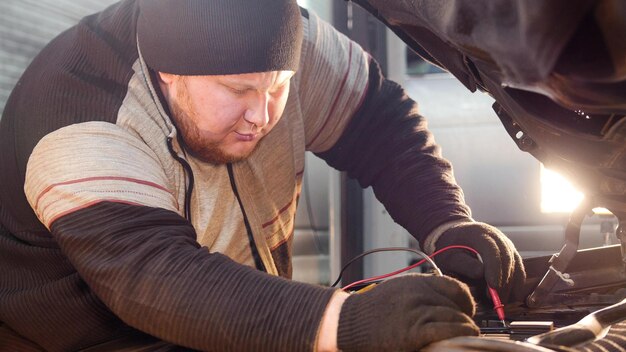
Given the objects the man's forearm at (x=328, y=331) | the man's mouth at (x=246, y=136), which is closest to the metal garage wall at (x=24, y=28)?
the man's mouth at (x=246, y=136)

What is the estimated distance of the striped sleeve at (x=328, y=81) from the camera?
187cm

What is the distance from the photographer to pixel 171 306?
115cm

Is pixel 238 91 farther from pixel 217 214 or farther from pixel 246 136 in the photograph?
pixel 217 214

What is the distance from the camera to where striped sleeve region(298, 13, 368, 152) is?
6.13 feet

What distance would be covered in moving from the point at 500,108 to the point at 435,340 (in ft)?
1.32

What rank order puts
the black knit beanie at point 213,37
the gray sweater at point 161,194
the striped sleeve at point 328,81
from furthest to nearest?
1. the striped sleeve at point 328,81
2. the black knit beanie at point 213,37
3. the gray sweater at point 161,194

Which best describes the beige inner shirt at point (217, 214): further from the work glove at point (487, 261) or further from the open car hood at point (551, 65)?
the open car hood at point (551, 65)

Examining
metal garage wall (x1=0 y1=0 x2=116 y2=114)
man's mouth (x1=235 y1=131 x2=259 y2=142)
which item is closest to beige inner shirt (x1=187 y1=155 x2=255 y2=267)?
man's mouth (x1=235 y1=131 x2=259 y2=142)

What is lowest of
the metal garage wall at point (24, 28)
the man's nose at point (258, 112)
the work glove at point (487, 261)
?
the work glove at point (487, 261)

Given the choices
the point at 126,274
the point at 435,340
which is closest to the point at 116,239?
the point at 126,274

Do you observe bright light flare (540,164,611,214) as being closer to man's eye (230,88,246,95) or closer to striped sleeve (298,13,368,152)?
striped sleeve (298,13,368,152)

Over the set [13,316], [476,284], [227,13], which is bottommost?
[13,316]

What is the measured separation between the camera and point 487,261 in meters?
1.50

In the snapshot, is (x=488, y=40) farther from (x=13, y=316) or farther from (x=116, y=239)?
(x=13, y=316)
